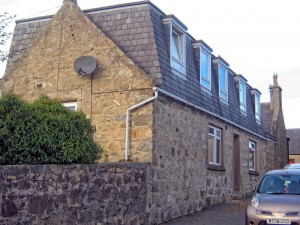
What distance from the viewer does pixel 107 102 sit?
13586 mm

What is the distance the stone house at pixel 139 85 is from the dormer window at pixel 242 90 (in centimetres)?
464

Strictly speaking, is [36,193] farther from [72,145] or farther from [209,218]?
[209,218]

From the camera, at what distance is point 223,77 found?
19.9m

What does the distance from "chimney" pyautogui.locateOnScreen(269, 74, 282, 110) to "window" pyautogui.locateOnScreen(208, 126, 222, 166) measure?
14.1 metres

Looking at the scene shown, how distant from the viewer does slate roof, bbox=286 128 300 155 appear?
177 feet

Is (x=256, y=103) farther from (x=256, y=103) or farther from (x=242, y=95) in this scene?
(x=242, y=95)

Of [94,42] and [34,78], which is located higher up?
[94,42]

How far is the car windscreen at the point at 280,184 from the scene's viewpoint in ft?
35.6

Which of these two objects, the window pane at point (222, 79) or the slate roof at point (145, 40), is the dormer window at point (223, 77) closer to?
the window pane at point (222, 79)

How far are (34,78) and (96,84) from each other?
7.79ft

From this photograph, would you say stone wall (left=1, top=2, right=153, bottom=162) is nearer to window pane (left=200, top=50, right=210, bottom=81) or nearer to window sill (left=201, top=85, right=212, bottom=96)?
window sill (left=201, top=85, right=212, bottom=96)

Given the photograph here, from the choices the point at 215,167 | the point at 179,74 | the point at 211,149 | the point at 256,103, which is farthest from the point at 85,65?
the point at 256,103

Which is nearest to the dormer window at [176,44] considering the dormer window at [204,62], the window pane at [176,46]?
the window pane at [176,46]

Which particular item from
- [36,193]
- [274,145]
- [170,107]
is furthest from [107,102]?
[274,145]
